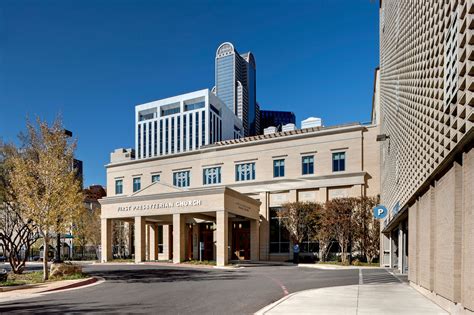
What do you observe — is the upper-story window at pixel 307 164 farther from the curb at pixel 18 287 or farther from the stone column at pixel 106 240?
the curb at pixel 18 287

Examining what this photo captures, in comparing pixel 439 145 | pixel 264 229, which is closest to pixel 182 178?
pixel 264 229

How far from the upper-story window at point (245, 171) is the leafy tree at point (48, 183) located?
26575 mm

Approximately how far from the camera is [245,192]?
47219mm

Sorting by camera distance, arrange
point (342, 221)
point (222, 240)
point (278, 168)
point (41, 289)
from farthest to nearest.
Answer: point (278, 168) < point (342, 221) < point (222, 240) < point (41, 289)

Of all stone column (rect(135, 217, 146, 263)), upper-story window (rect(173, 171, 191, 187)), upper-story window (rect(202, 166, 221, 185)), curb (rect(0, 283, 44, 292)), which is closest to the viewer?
curb (rect(0, 283, 44, 292))

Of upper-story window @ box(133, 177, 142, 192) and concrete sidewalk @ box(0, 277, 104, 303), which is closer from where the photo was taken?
concrete sidewalk @ box(0, 277, 104, 303)

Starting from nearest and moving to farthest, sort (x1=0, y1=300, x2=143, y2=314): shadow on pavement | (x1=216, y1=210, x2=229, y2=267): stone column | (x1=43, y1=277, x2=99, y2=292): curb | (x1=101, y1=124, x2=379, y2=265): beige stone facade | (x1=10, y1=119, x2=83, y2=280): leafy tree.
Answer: (x1=0, y1=300, x2=143, y2=314): shadow on pavement → (x1=43, y1=277, x2=99, y2=292): curb → (x1=10, y1=119, x2=83, y2=280): leafy tree → (x1=216, y1=210, x2=229, y2=267): stone column → (x1=101, y1=124, x2=379, y2=265): beige stone facade

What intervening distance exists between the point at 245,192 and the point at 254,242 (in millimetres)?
6090

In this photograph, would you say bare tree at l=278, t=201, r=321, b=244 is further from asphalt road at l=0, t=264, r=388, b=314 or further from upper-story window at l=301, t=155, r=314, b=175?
asphalt road at l=0, t=264, r=388, b=314

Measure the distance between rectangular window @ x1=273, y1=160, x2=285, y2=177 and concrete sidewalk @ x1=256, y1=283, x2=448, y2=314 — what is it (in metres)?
29.4

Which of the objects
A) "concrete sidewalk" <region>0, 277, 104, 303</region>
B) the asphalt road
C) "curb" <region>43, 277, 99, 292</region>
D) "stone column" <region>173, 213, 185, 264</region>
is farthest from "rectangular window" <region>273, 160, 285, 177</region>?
"concrete sidewalk" <region>0, 277, 104, 303</region>

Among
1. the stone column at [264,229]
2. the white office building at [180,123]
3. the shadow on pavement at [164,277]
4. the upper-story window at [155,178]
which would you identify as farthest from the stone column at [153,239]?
the white office building at [180,123]

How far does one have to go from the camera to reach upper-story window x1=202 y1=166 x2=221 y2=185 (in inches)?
1966

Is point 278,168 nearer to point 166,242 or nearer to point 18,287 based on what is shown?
point 166,242
